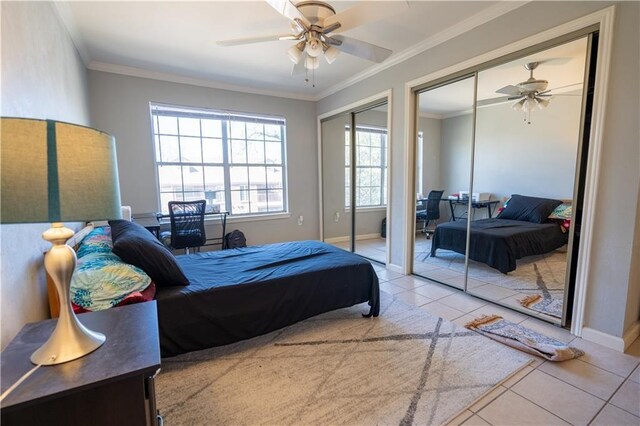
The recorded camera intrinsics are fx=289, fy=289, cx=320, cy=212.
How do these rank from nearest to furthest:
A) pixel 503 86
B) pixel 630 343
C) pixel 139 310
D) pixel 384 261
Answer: pixel 139 310 → pixel 630 343 → pixel 503 86 → pixel 384 261

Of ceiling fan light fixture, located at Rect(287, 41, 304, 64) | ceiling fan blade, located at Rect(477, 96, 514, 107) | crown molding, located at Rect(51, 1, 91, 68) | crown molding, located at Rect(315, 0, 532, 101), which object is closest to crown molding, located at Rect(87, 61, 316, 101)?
crown molding, located at Rect(51, 1, 91, 68)

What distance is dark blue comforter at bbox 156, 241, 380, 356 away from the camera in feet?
6.21

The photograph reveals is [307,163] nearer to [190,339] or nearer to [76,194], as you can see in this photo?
[190,339]

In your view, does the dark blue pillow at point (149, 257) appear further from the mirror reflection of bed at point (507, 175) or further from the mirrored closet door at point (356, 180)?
the mirrored closet door at point (356, 180)

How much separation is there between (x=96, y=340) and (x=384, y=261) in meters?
3.71

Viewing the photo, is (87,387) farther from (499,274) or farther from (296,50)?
(499,274)

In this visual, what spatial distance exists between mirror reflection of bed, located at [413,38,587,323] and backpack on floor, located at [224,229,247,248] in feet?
8.76

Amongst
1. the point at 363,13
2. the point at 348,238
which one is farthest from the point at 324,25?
the point at 348,238

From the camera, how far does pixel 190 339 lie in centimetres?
192

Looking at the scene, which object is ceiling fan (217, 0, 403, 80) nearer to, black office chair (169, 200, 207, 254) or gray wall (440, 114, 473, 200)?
gray wall (440, 114, 473, 200)

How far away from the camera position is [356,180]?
4.77 m

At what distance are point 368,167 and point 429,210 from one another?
4.41 ft

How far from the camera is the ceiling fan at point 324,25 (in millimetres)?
Result: 1962

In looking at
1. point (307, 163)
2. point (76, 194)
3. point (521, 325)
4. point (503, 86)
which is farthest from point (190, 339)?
point (307, 163)
